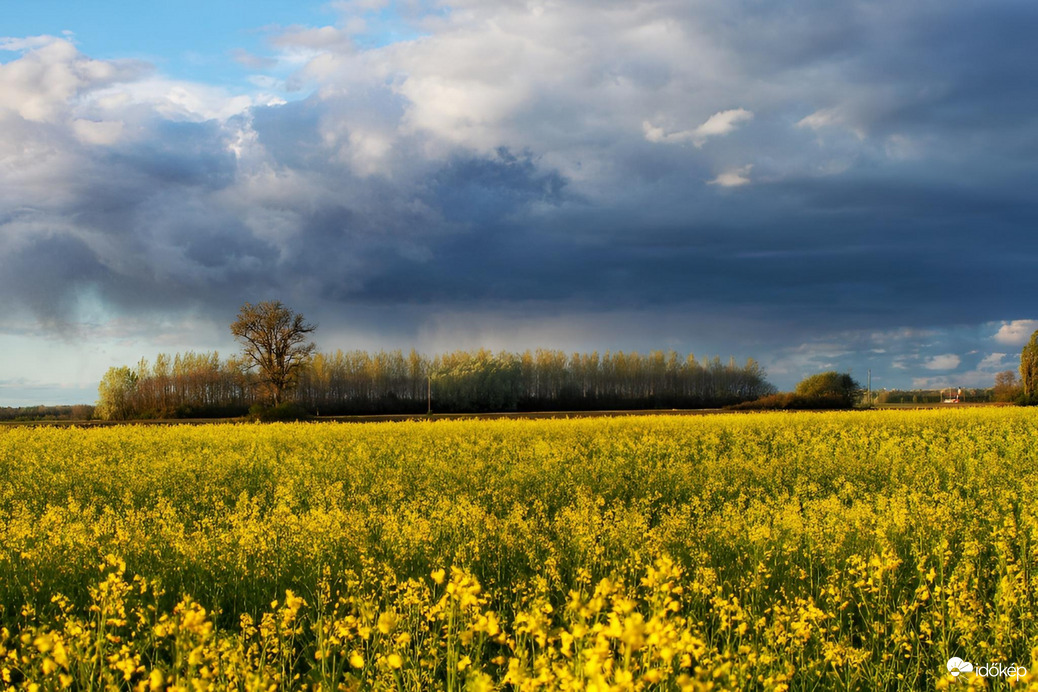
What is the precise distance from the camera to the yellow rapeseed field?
3.80 m

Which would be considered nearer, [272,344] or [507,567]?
[507,567]

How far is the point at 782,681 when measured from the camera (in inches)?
172

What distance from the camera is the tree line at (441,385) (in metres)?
52.7

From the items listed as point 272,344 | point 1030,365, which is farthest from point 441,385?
point 1030,365

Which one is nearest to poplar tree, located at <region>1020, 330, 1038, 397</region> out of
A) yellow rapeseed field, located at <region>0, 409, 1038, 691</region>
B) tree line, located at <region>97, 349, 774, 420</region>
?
tree line, located at <region>97, 349, 774, 420</region>

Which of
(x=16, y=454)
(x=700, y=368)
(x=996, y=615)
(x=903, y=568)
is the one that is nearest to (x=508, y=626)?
(x=996, y=615)

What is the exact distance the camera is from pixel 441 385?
62.8m

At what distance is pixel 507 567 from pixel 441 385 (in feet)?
183

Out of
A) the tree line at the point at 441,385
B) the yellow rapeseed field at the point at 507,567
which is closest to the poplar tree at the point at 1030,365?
the tree line at the point at 441,385

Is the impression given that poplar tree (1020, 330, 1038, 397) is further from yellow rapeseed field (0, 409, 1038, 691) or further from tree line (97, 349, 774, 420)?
yellow rapeseed field (0, 409, 1038, 691)

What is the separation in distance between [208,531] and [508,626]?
453cm

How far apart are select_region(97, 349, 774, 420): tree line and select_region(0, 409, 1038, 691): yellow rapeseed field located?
3370cm

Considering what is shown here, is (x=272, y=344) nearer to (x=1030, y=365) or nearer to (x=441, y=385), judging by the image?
(x=441, y=385)

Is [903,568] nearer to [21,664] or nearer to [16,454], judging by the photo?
[21,664]
